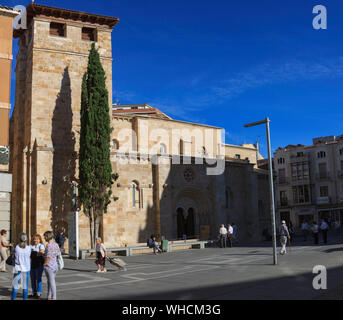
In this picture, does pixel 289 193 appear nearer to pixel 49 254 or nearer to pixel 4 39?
pixel 4 39

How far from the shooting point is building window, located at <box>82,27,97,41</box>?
2764 centimetres

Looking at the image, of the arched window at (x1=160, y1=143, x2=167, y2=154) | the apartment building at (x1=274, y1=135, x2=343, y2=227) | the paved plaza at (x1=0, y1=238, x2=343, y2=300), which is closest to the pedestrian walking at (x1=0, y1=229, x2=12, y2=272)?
the paved plaza at (x1=0, y1=238, x2=343, y2=300)

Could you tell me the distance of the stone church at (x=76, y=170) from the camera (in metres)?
24.3

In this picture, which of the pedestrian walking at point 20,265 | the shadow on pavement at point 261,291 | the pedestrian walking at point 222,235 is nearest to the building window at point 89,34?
the pedestrian walking at point 222,235

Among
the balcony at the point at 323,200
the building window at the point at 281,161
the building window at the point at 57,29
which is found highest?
the building window at the point at 57,29

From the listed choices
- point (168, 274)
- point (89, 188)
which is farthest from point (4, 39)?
point (168, 274)

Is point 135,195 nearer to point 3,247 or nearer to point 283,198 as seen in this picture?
point 3,247

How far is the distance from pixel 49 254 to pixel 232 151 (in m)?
43.0

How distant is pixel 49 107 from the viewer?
82.5 feet

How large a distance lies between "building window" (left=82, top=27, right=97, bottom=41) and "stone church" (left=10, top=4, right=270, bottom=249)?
0.11 ft

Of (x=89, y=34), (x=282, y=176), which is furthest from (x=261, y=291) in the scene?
(x=282, y=176)

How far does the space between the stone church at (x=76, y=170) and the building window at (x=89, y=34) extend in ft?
0.11

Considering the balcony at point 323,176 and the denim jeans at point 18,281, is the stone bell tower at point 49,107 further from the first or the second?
the balcony at point 323,176

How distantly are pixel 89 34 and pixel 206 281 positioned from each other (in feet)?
70.3
